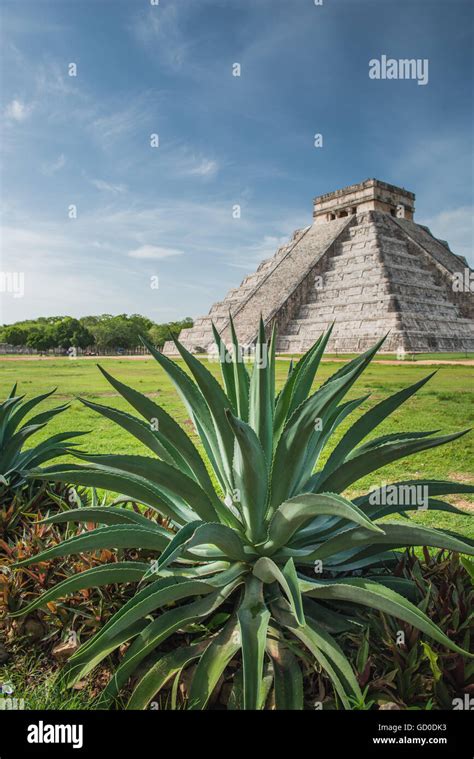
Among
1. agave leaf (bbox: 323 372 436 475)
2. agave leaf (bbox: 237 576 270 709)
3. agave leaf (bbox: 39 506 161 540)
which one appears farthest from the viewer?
agave leaf (bbox: 323 372 436 475)

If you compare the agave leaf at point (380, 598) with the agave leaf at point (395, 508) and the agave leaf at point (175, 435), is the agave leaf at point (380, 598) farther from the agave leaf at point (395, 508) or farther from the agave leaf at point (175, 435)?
the agave leaf at point (175, 435)

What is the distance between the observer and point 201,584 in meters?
1.55

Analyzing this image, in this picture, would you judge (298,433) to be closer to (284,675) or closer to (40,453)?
(284,675)

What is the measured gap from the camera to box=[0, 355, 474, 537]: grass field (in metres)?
4.53

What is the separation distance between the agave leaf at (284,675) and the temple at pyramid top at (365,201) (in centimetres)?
3248

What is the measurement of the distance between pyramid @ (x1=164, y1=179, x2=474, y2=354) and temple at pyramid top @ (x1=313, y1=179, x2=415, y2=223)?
0.06 metres

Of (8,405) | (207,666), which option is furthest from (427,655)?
(8,405)

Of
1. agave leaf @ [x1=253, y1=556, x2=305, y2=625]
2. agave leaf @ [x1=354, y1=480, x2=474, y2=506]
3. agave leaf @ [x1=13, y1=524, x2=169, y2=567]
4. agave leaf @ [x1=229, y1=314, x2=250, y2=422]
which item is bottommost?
agave leaf @ [x1=253, y1=556, x2=305, y2=625]

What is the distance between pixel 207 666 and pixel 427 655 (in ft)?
2.04

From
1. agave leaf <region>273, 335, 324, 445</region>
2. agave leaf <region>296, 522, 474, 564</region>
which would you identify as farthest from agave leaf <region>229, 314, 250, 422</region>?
agave leaf <region>296, 522, 474, 564</region>

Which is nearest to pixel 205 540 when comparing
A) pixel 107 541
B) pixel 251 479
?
pixel 251 479

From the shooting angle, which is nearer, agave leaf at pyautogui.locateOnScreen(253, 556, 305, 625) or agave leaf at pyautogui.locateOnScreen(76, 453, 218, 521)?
agave leaf at pyautogui.locateOnScreen(253, 556, 305, 625)

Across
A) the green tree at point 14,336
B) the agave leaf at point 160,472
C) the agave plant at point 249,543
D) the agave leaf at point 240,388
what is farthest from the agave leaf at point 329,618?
the green tree at point 14,336

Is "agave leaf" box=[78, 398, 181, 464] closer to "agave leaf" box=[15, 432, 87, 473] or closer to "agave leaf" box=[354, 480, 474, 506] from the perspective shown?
"agave leaf" box=[354, 480, 474, 506]
